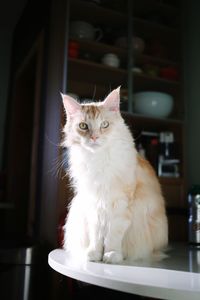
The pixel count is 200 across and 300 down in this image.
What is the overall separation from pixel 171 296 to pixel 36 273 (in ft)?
3.99

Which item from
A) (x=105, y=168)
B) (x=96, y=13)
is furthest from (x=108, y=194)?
(x=96, y=13)

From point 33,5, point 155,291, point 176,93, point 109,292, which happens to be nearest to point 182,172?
point 176,93

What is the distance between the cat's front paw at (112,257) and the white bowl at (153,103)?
4.09ft

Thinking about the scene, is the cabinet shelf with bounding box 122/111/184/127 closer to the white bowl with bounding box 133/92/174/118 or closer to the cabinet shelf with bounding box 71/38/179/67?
the white bowl with bounding box 133/92/174/118

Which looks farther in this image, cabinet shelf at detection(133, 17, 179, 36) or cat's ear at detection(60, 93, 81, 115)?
cabinet shelf at detection(133, 17, 179, 36)

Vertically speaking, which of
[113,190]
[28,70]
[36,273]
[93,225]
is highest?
[28,70]

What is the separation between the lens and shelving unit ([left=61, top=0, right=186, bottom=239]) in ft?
6.40

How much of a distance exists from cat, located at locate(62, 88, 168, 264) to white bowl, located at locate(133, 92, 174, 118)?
97cm

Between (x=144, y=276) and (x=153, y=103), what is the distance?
144cm

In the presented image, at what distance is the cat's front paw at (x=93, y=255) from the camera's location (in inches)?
35.1

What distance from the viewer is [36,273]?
164cm

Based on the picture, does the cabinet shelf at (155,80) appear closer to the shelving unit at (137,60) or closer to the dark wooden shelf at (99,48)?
the shelving unit at (137,60)

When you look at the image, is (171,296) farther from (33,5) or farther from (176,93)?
(33,5)

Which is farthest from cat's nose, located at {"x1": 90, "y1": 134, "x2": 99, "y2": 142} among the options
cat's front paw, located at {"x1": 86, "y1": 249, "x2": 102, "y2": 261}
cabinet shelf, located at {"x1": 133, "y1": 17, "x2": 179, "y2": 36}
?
cabinet shelf, located at {"x1": 133, "y1": 17, "x2": 179, "y2": 36}
